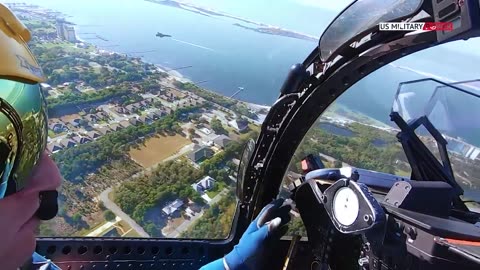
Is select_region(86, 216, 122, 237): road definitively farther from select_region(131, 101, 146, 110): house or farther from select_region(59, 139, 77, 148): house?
select_region(131, 101, 146, 110): house

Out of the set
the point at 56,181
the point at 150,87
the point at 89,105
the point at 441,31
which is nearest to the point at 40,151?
the point at 56,181

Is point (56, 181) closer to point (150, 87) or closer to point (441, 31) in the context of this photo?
point (441, 31)

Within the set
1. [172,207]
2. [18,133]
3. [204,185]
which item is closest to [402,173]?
[18,133]

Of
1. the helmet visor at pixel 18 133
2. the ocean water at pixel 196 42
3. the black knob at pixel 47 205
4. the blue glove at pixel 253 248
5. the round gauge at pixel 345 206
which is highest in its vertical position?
the helmet visor at pixel 18 133

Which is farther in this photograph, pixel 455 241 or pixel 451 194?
pixel 451 194

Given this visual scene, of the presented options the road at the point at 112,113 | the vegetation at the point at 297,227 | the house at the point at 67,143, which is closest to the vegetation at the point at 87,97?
the road at the point at 112,113

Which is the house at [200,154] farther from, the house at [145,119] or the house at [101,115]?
the house at [101,115]

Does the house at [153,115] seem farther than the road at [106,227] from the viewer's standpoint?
Yes
